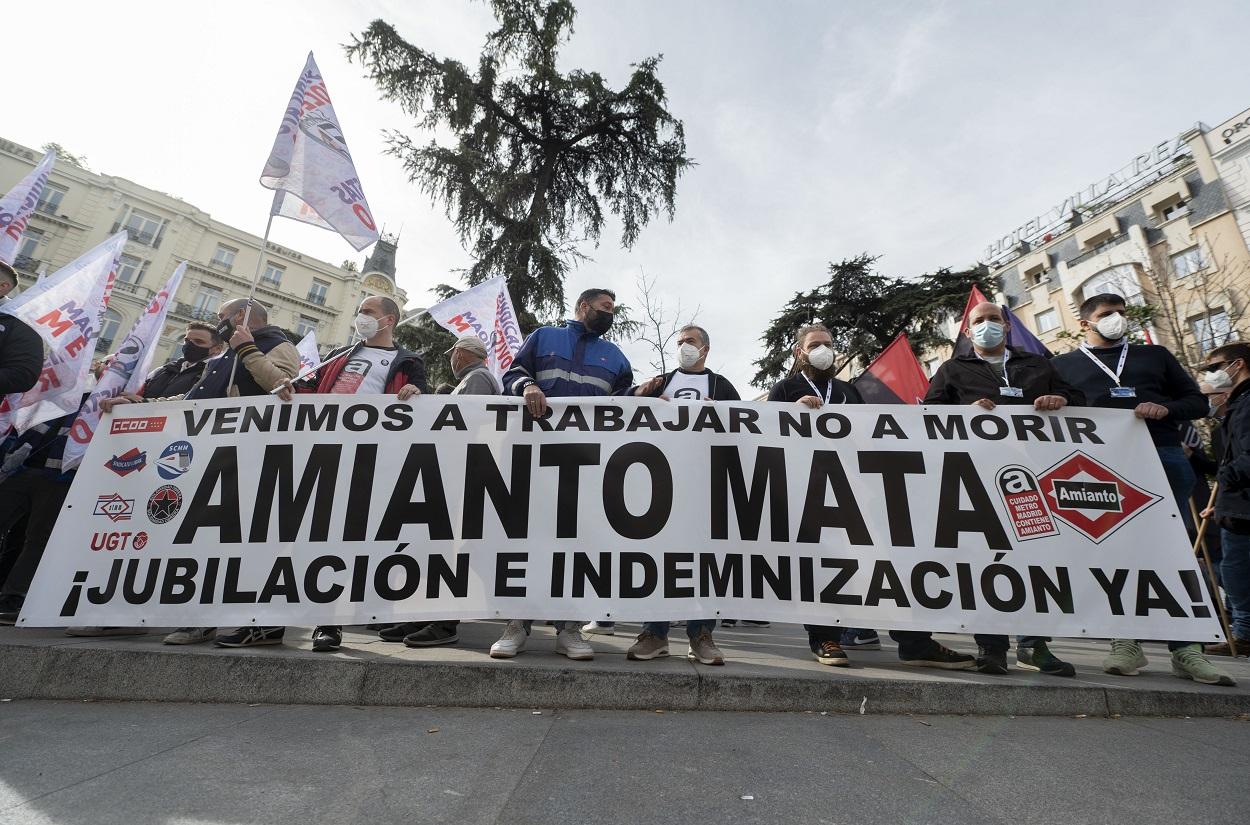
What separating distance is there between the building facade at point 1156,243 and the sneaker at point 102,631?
21124 mm

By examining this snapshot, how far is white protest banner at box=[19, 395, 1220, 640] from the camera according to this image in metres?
2.80

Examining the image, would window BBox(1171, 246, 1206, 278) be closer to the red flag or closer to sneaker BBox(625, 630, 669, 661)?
the red flag

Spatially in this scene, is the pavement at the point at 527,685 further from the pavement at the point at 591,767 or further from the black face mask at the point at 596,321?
the black face mask at the point at 596,321

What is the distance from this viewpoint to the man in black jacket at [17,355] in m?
3.38

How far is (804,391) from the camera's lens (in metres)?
3.65

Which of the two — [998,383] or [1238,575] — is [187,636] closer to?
[998,383]

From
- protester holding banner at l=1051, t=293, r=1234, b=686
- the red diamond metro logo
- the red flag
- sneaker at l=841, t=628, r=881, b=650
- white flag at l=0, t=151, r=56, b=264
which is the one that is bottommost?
sneaker at l=841, t=628, r=881, b=650

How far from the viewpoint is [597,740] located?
76.9 inches

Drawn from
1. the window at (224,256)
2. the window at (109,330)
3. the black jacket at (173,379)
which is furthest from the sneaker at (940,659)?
the window at (224,256)

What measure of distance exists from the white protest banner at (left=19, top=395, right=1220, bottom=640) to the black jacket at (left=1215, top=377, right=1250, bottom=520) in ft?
1.88

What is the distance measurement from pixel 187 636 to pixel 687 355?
326 cm

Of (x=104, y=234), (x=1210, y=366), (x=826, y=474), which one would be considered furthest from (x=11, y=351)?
(x=104, y=234)

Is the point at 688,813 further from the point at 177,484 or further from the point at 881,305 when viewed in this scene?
the point at 881,305

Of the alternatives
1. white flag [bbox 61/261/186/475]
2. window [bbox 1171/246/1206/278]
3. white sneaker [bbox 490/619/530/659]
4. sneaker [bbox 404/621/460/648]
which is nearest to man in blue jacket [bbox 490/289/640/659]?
white sneaker [bbox 490/619/530/659]
